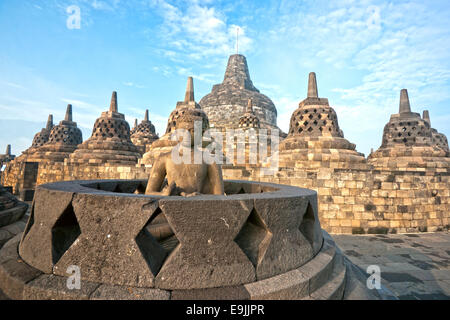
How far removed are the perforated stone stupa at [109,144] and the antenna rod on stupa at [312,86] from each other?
10.0 metres

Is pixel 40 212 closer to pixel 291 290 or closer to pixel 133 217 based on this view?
pixel 133 217

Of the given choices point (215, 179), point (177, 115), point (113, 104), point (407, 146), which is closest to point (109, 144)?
point (113, 104)

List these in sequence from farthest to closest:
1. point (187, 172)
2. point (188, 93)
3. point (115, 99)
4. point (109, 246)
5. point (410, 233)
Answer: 1. point (115, 99)
2. point (188, 93)
3. point (410, 233)
4. point (187, 172)
5. point (109, 246)

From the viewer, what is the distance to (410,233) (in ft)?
19.7

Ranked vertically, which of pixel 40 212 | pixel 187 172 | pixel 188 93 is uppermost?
pixel 188 93

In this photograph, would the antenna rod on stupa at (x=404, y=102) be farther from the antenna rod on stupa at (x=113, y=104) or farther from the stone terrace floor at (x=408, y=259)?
the antenna rod on stupa at (x=113, y=104)

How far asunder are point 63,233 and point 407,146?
40.5 ft

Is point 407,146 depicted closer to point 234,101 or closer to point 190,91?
point 190,91

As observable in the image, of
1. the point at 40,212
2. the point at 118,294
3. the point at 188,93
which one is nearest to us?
the point at 118,294

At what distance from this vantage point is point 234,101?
2938 centimetres

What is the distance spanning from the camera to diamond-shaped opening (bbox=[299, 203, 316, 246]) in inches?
73.4

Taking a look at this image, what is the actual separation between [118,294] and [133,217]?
0.43 m

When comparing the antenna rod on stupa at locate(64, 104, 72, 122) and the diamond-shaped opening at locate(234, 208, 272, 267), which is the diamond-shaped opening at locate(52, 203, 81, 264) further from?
the antenna rod on stupa at locate(64, 104, 72, 122)
